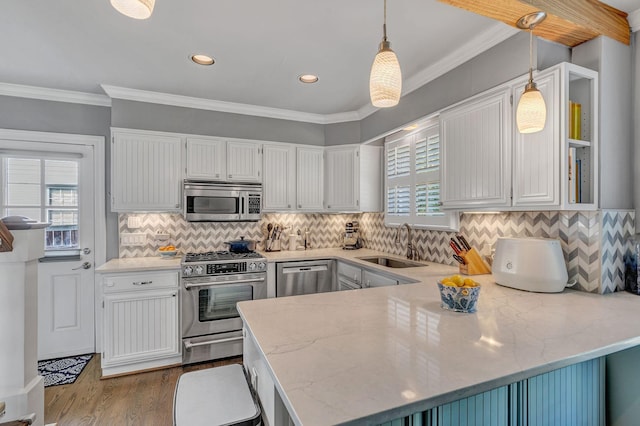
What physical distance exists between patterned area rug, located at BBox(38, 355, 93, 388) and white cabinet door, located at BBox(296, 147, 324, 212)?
2619 mm

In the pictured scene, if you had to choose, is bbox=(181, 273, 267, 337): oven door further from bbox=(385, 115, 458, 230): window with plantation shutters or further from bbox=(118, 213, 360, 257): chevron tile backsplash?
bbox=(385, 115, 458, 230): window with plantation shutters

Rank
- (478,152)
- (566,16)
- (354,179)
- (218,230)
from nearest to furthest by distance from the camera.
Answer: (566,16)
(478,152)
(218,230)
(354,179)

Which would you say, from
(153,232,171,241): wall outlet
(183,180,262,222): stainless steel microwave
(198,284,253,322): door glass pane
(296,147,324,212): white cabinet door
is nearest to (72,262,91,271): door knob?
(153,232,171,241): wall outlet

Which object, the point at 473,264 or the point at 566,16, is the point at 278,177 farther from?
the point at 566,16

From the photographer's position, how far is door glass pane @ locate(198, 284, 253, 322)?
2939mm

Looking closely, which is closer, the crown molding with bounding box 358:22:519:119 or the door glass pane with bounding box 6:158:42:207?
the crown molding with bounding box 358:22:519:119

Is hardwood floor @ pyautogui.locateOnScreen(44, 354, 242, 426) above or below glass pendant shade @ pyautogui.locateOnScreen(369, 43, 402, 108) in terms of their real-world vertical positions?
below

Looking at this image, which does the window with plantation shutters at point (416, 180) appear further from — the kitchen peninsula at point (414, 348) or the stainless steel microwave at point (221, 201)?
the stainless steel microwave at point (221, 201)

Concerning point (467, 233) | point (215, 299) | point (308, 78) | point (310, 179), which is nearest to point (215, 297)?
point (215, 299)

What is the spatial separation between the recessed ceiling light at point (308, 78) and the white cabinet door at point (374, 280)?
71.1 inches

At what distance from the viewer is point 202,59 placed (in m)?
2.47

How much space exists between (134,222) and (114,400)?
63.4 inches

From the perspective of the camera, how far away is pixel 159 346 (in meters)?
2.81

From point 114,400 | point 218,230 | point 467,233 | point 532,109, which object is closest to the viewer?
point 532,109
